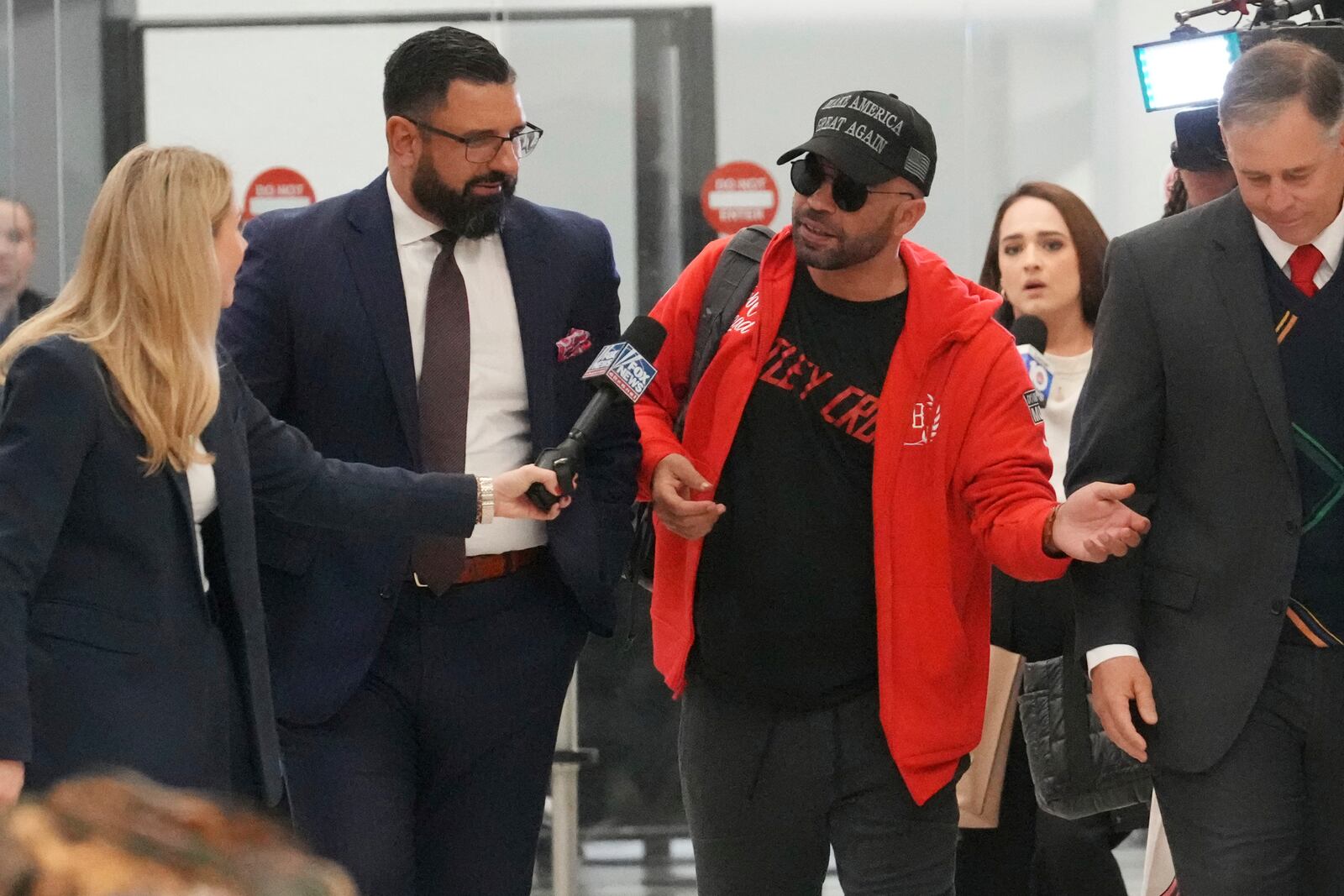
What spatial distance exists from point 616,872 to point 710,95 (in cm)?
261

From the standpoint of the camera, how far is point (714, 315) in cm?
365

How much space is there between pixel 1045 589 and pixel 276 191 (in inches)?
130

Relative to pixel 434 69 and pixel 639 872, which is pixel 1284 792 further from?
pixel 639 872

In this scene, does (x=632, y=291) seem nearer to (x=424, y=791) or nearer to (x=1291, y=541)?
(x=424, y=791)

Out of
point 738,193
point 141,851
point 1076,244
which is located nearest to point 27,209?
point 738,193

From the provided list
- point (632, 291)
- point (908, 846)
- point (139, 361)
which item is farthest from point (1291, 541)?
point (632, 291)

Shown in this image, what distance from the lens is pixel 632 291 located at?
6668 millimetres

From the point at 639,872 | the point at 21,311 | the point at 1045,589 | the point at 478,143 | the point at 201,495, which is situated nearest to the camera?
the point at 201,495

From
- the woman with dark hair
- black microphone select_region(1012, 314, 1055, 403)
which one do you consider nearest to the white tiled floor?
the woman with dark hair

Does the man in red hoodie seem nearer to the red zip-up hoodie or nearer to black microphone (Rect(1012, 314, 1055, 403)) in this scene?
the red zip-up hoodie

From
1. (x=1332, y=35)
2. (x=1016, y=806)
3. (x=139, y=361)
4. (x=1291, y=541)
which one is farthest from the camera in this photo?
(x=1016, y=806)

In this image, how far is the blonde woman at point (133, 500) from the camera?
2842mm

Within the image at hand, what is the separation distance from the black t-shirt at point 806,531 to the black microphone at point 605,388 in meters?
0.25

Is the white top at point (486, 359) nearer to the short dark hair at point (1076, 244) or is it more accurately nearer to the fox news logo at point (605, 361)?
the fox news logo at point (605, 361)
